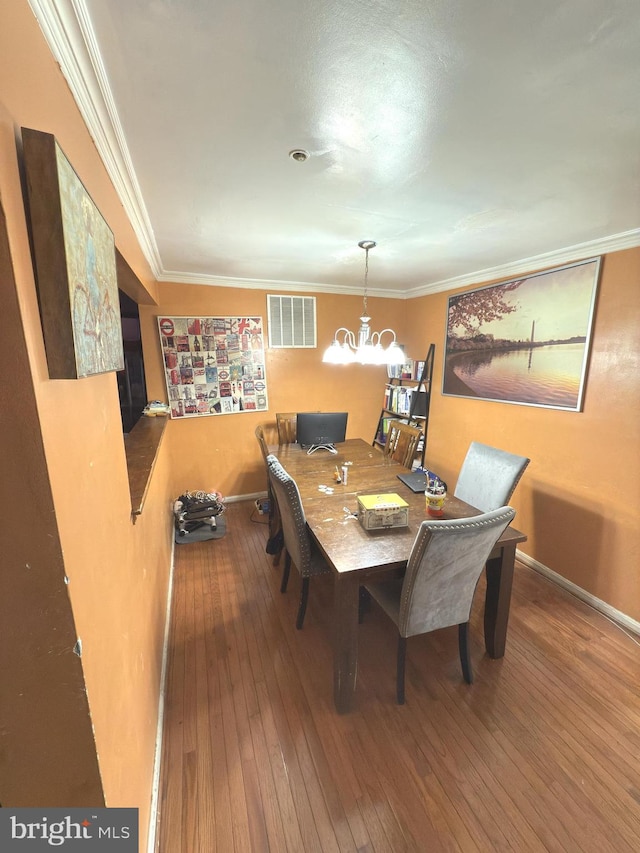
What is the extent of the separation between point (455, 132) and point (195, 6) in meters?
0.80

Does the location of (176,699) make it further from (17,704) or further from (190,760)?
(17,704)

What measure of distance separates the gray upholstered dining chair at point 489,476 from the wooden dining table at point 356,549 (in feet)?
0.93

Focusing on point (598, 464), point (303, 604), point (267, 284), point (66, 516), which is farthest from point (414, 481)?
point (267, 284)

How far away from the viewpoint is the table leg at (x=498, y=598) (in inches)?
63.3

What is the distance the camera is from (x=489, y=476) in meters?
2.15

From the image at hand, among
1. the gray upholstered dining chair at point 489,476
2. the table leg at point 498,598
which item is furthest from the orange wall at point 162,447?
the table leg at point 498,598

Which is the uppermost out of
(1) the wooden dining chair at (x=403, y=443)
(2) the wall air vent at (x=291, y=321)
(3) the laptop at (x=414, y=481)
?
(2) the wall air vent at (x=291, y=321)

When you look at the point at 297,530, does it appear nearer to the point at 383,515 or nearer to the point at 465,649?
the point at 383,515

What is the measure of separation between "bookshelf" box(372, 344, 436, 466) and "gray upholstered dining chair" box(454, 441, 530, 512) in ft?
3.90

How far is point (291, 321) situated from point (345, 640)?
285 centimetres

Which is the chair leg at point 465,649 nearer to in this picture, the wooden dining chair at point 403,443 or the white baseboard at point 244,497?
the wooden dining chair at point 403,443

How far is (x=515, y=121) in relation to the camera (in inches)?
39.7

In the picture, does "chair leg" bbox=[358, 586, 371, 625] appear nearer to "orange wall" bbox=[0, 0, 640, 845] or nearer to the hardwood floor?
the hardwood floor

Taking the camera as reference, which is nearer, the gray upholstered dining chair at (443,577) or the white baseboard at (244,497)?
the gray upholstered dining chair at (443,577)
